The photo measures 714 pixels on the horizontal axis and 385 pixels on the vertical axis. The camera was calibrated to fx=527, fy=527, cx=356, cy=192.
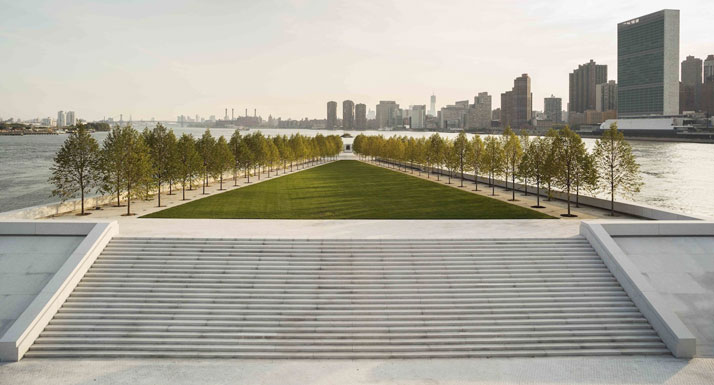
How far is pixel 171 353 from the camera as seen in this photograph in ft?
52.4

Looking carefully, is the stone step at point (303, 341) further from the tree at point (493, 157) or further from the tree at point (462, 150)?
the tree at point (462, 150)

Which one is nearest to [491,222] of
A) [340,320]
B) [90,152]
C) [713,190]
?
[340,320]

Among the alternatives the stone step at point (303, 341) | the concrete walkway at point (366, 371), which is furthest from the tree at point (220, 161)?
the concrete walkway at point (366, 371)

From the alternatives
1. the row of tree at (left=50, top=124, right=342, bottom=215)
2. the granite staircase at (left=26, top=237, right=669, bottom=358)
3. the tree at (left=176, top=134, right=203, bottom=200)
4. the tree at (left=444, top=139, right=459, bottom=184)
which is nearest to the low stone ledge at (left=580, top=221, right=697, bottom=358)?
the granite staircase at (left=26, top=237, right=669, bottom=358)

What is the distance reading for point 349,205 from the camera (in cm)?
3650

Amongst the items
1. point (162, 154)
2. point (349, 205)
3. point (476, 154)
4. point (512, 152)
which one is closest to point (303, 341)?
point (349, 205)

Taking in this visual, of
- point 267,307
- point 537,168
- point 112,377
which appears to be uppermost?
point 537,168

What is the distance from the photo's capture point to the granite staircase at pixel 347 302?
53.8 ft

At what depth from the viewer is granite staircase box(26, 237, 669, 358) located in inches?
645

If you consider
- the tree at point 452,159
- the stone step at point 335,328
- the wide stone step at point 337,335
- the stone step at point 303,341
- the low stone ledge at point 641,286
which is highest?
the tree at point 452,159

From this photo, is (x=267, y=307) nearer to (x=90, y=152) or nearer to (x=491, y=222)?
(x=491, y=222)

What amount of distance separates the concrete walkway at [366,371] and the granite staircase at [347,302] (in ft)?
1.34

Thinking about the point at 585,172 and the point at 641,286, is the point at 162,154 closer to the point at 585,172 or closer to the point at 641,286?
the point at 585,172

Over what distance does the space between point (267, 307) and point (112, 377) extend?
5138mm
